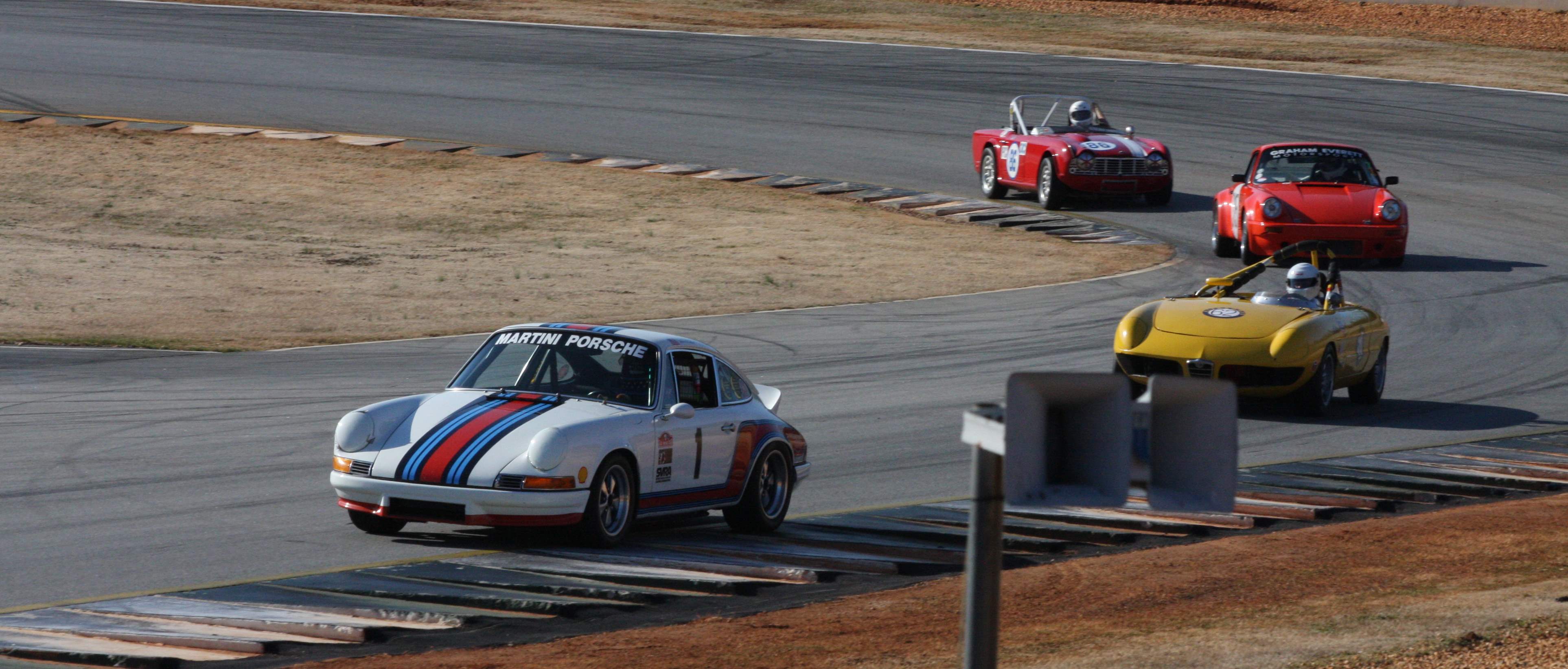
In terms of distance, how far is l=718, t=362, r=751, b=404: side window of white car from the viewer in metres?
10.2

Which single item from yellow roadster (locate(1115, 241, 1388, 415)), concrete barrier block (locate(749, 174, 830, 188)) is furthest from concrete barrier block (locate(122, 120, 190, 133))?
yellow roadster (locate(1115, 241, 1388, 415))

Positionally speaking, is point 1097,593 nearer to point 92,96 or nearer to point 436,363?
point 436,363

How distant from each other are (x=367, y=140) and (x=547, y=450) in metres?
23.4

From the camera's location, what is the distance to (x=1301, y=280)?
14.5 metres

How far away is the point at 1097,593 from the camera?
8.18 metres

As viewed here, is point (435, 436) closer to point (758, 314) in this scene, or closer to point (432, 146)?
point (758, 314)

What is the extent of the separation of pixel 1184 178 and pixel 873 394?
630 inches

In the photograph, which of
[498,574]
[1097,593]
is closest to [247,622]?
[498,574]

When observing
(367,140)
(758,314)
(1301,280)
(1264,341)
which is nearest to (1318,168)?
(758,314)

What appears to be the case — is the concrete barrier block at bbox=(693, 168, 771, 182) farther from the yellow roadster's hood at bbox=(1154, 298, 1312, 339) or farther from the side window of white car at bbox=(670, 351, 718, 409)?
the side window of white car at bbox=(670, 351, 718, 409)

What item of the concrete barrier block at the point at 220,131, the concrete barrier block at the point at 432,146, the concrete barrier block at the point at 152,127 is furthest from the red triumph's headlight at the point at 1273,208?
the concrete barrier block at the point at 152,127

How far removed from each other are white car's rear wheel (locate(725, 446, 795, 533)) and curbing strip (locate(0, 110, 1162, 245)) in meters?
14.4

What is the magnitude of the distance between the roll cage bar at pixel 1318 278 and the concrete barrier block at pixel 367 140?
62.9 feet

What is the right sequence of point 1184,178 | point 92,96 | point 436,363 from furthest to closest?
1. point 92,96
2. point 1184,178
3. point 436,363
